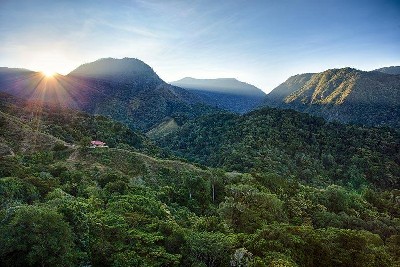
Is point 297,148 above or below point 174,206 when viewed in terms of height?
below

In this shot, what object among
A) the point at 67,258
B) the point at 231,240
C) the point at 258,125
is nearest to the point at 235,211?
the point at 231,240

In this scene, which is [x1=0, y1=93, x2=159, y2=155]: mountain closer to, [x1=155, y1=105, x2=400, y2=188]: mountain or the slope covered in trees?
the slope covered in trees

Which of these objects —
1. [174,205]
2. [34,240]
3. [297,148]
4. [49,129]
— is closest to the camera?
[34,240]

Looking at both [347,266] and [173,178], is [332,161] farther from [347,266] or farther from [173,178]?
[347,266]

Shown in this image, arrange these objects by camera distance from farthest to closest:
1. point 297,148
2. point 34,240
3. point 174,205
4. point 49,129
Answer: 1. point 297,148
2. point 49,129
3. point 174,205
4. point 34,240

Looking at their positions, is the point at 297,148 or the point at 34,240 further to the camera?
the point at 297,148

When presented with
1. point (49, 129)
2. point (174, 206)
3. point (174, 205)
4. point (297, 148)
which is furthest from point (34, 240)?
point (297, 148)

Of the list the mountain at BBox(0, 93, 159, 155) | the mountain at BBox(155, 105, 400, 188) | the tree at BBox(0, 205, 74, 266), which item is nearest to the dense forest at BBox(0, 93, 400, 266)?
the tree at BBox(0, 205, 74, 266)

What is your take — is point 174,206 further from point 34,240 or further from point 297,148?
point 297,148

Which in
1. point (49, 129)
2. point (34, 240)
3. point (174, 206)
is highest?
point (34, 240)
